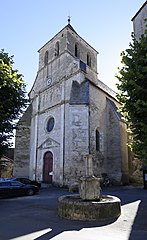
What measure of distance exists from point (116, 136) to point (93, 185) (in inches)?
494

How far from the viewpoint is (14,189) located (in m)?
12.4

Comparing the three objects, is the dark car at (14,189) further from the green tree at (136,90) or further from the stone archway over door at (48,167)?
the green tree at (136,90)

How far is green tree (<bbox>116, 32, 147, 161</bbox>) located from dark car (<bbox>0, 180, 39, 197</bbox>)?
8.41 m

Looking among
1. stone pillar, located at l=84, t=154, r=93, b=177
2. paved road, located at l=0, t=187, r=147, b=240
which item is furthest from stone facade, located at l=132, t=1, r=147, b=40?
paved road, located at l=0, t=187, r=147, b=240

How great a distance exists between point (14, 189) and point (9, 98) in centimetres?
577

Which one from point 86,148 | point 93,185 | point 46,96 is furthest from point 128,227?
point 46,96

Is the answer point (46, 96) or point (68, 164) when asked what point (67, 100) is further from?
point (68, 164)

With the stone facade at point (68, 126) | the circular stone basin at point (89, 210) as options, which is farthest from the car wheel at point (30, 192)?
the circular stone basin at point (89, 210)

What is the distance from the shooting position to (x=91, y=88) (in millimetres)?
18891

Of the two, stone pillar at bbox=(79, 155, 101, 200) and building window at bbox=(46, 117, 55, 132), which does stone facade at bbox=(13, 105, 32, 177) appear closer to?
building window at bbox=(46, 117, 55, 132)

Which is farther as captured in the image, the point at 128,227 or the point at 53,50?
the point at 53,50

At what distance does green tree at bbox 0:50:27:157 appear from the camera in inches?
382

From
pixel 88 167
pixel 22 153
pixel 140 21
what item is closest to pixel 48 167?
pixel 22 153

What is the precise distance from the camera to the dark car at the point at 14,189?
11970 mm
